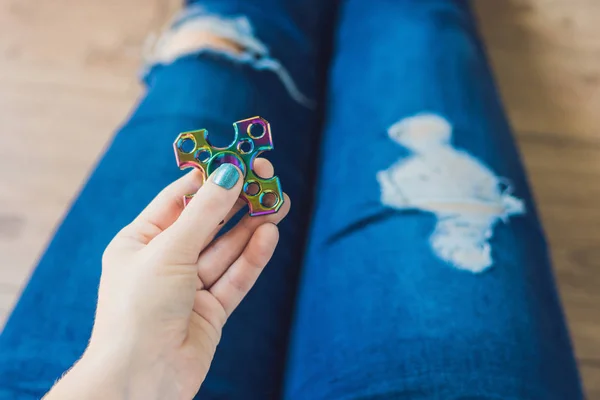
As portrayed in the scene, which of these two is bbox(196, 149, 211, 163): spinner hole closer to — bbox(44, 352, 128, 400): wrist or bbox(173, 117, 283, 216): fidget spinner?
bbox(173, 117, 283, 216): fidget spinner

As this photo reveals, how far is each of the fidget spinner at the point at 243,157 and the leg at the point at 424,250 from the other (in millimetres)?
148

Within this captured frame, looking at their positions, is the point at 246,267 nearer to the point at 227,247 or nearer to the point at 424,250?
the point at 227,247

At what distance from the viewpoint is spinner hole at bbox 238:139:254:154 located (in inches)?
16.1

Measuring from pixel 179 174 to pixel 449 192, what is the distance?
30cm

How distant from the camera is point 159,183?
555 mm

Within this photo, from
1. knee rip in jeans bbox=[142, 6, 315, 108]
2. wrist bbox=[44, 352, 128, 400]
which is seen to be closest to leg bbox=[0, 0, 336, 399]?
knee rip in jeans bbox=[142, 6, 315, 108]

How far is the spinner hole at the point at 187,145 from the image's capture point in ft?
1.31

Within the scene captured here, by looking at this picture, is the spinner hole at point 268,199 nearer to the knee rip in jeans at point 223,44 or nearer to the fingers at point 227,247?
the fingers at point 227,247

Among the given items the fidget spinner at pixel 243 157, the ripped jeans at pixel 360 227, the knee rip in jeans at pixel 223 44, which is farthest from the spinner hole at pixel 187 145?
the knee rip in jeans at pixel 223 44

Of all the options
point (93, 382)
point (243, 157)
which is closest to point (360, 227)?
point (243, 157)

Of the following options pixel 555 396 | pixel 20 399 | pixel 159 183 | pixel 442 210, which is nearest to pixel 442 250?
pixel 442 210

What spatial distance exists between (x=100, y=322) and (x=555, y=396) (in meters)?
0.39

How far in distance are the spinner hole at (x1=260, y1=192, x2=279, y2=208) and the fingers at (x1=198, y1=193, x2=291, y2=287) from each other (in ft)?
0.05

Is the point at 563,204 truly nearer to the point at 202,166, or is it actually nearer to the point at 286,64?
the point at 286,64
